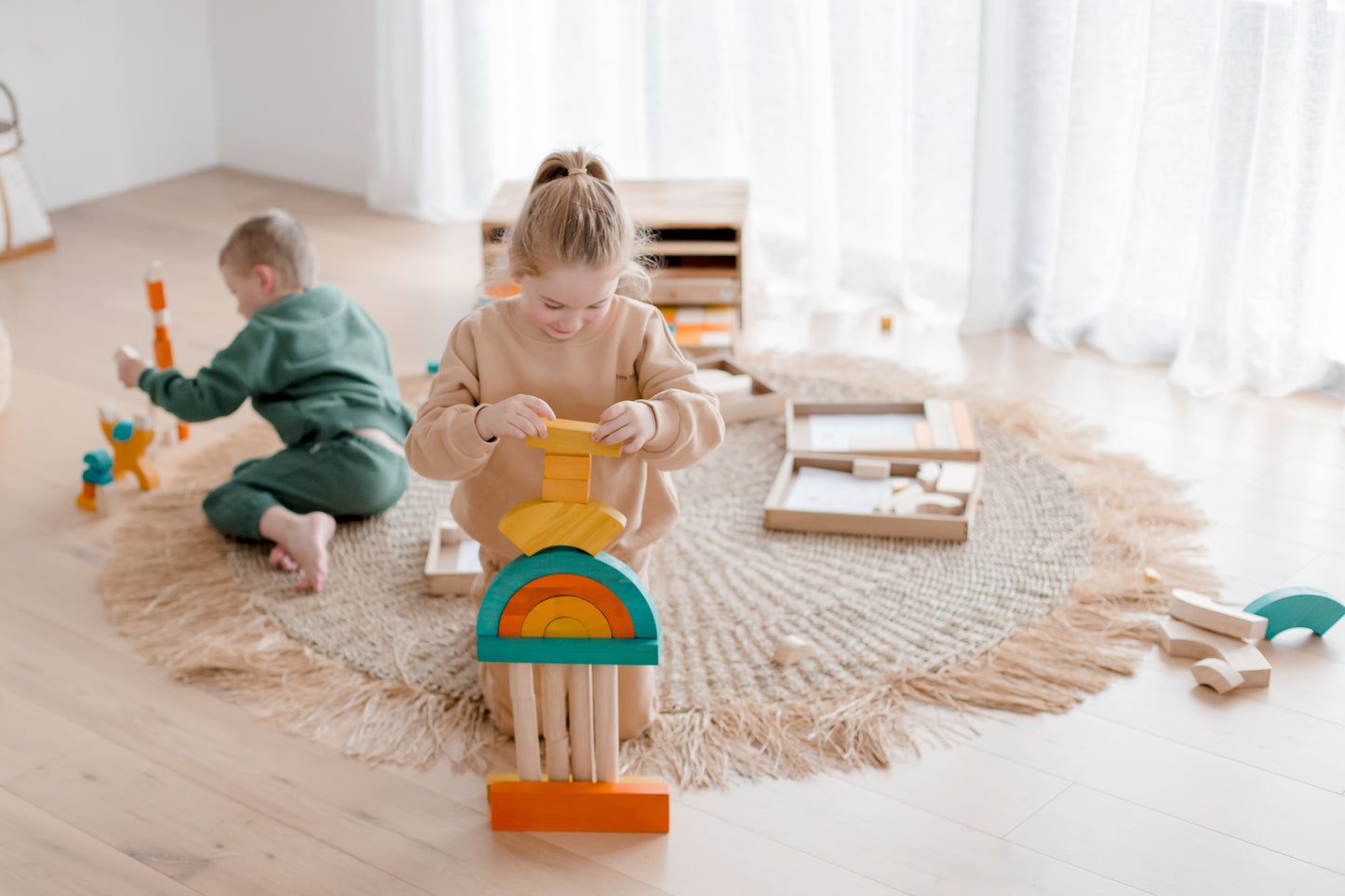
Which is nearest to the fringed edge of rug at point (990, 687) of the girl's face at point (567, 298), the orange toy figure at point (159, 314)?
the girl's face at point (567, 298)

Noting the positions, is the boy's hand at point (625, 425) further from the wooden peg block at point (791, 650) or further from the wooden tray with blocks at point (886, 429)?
the wooden tray with blocks at point (886, 429)

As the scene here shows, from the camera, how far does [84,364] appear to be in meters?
2.66

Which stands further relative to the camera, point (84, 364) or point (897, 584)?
point (84, 364)

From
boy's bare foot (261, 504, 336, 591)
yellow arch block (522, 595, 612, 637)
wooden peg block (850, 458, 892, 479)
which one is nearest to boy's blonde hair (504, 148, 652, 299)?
yellow arch block (522, 595, 612, 637)

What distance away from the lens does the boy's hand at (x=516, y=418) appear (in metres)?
1.32

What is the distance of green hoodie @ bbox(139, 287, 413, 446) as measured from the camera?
2031 millimetres

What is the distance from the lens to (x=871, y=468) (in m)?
2.17

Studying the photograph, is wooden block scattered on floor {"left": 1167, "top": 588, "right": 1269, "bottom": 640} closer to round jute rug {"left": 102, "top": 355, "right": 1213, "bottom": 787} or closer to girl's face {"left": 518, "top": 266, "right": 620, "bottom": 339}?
round jute rug {"left": 102, "top": 355, "right": 1213, "bottom": 787}

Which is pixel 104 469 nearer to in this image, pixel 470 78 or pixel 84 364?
pixel 84 364

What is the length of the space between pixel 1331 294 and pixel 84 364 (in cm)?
237

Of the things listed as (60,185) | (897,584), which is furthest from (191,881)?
(60,185)

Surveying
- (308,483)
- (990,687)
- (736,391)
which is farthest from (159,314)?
(990,687)

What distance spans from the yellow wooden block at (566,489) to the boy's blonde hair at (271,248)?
903 mm

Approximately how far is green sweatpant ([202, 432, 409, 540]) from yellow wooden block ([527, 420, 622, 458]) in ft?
2.58
